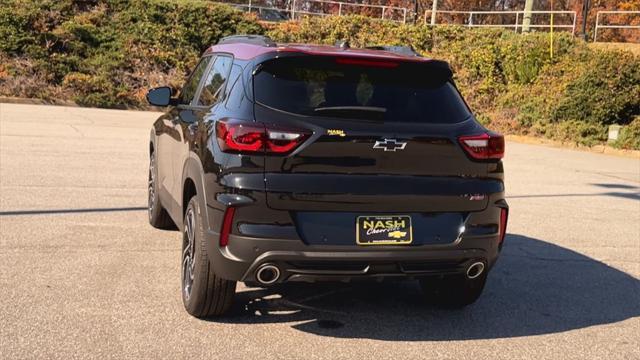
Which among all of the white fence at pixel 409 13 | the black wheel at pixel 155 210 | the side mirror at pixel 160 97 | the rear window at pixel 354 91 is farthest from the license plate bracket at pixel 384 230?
the white fence at pixel 409 13

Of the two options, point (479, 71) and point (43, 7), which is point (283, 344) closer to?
point (479, 71)

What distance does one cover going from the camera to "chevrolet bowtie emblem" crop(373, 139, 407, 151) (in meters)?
4.15

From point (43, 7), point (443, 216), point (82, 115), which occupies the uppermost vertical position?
point (43, 7)

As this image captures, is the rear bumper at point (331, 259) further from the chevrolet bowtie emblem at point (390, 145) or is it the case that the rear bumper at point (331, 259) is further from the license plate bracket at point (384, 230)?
the chevrolet bowtie emblem at point (390, 145)

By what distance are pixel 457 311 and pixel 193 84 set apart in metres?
2.83

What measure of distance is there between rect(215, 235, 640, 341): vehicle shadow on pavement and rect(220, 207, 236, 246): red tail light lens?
77 cm

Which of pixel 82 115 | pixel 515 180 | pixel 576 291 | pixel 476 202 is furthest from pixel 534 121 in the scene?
pixel 476 202

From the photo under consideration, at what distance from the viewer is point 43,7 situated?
27219 mm

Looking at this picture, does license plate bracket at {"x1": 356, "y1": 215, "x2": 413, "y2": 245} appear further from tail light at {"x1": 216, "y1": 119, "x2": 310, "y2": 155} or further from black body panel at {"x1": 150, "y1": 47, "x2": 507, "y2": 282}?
tail light at {"x1": 216, "y1": 119, "x2": 310, "y2": 155}

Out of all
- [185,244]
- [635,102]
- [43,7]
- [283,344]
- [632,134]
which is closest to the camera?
[283,344]

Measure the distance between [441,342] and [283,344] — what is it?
100 cm

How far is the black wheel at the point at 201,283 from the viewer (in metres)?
4.39

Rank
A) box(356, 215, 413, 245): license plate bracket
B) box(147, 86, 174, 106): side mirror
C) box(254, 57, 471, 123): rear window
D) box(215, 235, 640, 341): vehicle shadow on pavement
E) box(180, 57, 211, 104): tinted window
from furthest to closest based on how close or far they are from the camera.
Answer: box(147, 86, 174, 106): side mirror < box(180, 57, 211, 104): tinted window < box(215, 235, 640, 341): vehicle shadow on pavement < box(254, 57, 471, 123): rear window < box(356, 215, 413, 245): license plate bracket

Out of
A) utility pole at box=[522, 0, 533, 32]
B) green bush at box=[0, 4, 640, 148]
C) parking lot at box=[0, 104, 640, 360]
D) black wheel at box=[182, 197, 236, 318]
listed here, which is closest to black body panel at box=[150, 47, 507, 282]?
black wheel at box=[182, 197, 236, 318]
